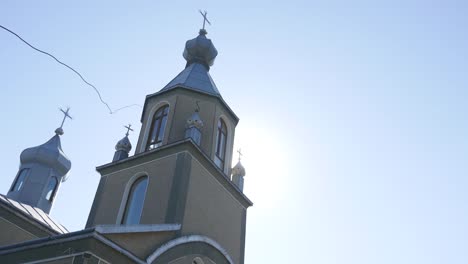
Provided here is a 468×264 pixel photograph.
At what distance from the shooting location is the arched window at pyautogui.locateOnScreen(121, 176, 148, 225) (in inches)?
542

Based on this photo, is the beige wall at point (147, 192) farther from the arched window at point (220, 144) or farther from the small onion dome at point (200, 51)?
the small onion dome at point (200, 51)

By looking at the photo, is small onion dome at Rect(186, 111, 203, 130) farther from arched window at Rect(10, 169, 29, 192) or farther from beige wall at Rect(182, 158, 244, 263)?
arched window at Rect(10, 169, 29, 192)

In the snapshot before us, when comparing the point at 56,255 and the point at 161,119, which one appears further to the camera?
the point at 161,119

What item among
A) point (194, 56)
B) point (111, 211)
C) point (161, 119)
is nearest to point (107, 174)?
point (111, 211)

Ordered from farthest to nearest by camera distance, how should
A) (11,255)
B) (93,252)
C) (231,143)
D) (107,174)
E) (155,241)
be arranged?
1. (231,143)
2. (107,174)
3. (155,241)
4. (11,255)
5. (93,252)

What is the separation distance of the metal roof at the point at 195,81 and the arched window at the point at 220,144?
1.05m

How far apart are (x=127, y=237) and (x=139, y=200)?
277 centimetres

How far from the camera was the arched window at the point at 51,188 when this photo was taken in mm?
23328

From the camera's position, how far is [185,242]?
12531 millimetres

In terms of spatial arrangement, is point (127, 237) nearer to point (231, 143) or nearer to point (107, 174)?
point (107, 174)

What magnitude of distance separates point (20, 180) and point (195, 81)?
11173mm

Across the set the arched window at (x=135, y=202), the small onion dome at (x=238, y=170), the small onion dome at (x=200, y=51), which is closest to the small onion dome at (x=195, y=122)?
the arched window at (x=135, y=202)

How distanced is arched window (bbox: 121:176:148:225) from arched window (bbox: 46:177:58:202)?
10521mm

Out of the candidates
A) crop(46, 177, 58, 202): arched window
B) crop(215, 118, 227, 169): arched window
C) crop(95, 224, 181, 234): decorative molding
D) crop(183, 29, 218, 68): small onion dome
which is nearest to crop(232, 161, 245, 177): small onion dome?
crop(215, 118, 227, 169): arched window
